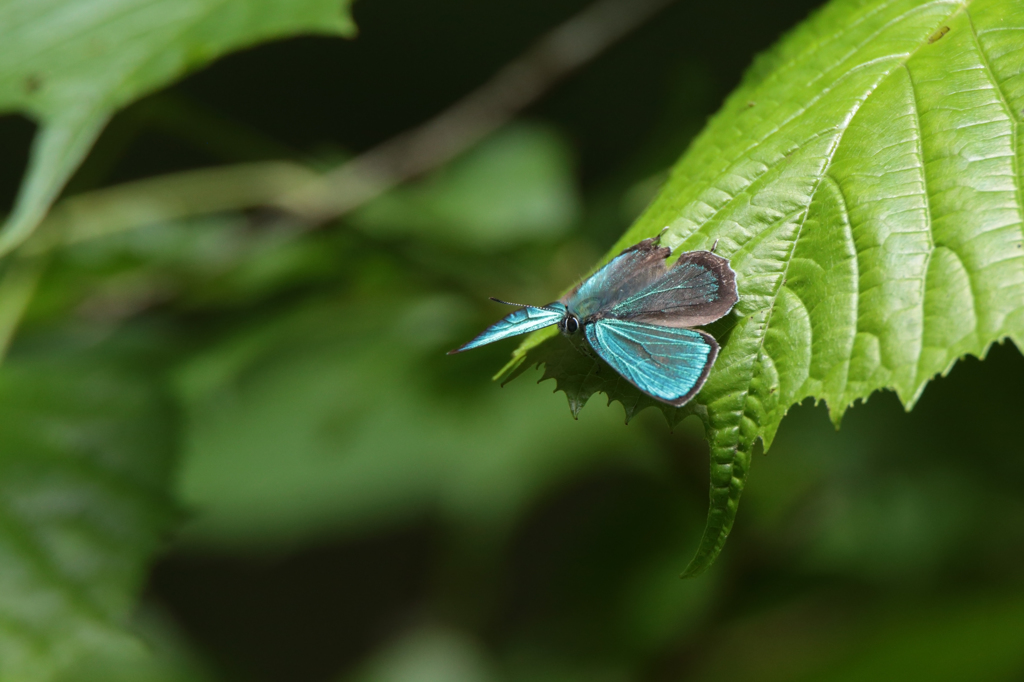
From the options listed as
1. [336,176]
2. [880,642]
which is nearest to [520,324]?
[880,642]

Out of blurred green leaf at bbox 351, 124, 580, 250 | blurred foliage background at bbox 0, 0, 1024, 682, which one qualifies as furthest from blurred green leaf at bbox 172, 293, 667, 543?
blurred green leaf at bbox 351, 124, 580, 250

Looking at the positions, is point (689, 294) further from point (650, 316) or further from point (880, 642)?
point (880, 642)

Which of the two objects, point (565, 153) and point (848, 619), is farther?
point (565, 153)

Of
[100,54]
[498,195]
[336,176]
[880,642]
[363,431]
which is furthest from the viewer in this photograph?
[363,431]

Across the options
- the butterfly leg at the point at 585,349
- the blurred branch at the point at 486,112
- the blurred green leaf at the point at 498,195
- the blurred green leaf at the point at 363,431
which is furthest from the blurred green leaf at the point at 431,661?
the butterfly leg at the point at 585,349

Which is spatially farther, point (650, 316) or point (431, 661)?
point (431, 661)

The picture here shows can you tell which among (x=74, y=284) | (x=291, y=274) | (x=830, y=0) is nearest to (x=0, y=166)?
(x=74, y=284)

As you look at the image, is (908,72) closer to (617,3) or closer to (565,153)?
(617,3)
